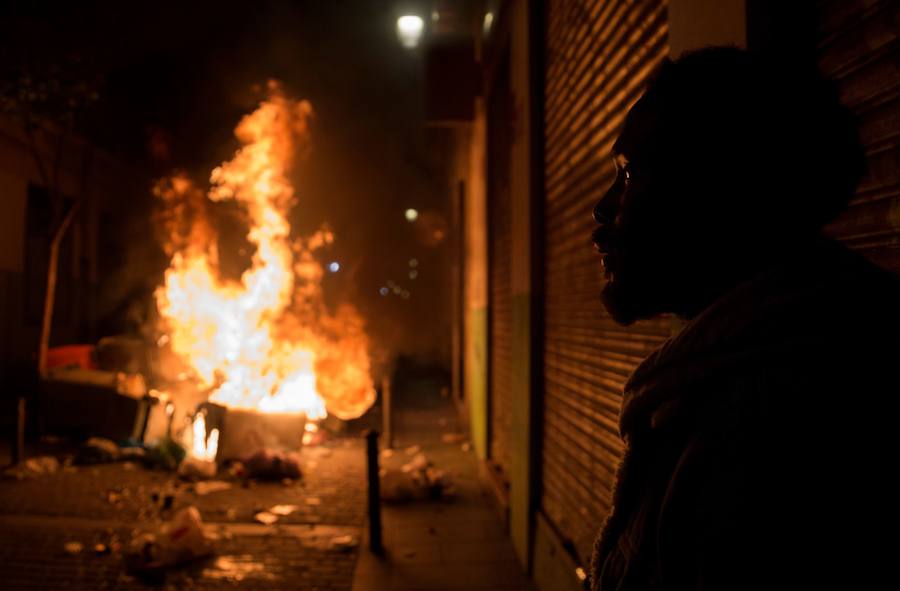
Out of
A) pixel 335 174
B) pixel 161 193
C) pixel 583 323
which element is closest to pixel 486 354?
pixel 583 323

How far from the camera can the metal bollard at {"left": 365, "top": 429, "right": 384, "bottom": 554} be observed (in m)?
5.86

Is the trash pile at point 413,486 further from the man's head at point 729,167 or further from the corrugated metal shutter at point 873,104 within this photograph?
the man's head at point 729,167

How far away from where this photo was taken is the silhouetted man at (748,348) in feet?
2.59

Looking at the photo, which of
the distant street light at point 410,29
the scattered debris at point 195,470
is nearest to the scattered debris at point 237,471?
the scattered debris at point 195,470

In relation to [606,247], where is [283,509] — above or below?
below

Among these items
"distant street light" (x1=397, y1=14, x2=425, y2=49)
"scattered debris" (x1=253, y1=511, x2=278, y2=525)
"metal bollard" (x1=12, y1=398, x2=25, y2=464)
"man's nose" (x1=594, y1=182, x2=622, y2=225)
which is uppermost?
"distant street light" (x1=397, y1=14, x2=425, y2=49)

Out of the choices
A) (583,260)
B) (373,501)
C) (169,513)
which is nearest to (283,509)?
(169,513)

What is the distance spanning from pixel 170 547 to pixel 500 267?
4678 mm

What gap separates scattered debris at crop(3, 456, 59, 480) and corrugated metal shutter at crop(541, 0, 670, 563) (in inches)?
281

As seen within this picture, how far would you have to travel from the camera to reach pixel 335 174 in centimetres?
1557

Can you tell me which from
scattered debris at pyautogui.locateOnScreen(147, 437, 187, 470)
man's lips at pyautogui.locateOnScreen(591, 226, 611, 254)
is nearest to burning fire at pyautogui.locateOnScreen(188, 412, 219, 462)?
scattered debris at pyautogui.locateOnScreen(147, 437, 187, 470)

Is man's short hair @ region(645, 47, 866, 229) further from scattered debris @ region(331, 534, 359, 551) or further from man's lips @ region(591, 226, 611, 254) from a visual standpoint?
scattered debris @ region(331, 534, 359, 551)

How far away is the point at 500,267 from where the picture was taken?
7.61m

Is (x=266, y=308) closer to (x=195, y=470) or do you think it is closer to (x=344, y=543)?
(x=195, y=470)
